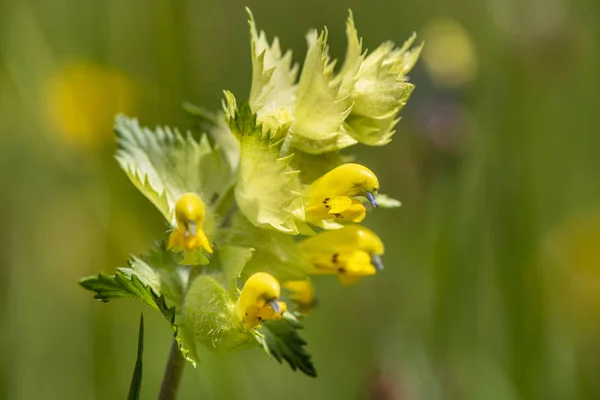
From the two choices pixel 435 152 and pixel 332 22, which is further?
pixel 332 22

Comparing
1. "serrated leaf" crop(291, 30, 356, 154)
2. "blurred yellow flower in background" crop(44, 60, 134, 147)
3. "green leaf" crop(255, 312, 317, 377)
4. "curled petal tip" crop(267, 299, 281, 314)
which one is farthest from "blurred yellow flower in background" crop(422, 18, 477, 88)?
"curled petal tip" crop(267, 299, 281, 314)

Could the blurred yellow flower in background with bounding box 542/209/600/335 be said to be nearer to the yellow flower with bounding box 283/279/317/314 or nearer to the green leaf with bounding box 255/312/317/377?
the yellow flower with bounding box 283/279/317/314

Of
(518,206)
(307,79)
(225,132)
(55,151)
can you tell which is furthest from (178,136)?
(55,151)

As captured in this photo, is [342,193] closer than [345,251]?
Yes

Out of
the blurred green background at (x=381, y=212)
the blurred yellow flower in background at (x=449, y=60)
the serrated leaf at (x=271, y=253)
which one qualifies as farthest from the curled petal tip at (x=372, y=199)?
the blurred yellow flower in background at (x=449, y=60)

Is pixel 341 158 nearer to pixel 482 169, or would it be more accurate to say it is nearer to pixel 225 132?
pixel 225 132

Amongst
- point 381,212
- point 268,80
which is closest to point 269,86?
point 268,80

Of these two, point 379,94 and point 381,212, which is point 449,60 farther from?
point 379,94
